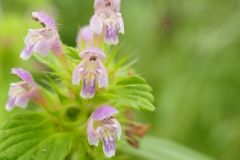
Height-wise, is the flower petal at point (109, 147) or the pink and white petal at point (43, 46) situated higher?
the pink and white petal at point (43, 46)

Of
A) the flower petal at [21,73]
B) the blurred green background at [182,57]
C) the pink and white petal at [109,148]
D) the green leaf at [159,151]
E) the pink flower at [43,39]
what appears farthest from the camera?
the blurred green background at [182,57]

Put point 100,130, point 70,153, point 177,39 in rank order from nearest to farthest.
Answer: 1. point 100,130
2. point 70,153
3. point 177,39

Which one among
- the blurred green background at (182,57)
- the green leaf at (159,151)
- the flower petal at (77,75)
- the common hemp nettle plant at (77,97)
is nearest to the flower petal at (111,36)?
the common hemp nettle plant at (77,97)

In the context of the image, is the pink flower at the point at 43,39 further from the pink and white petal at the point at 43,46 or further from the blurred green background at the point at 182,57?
the blurred green background at the point at 182,57

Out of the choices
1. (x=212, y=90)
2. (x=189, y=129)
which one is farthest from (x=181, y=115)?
(x=212, y=90)

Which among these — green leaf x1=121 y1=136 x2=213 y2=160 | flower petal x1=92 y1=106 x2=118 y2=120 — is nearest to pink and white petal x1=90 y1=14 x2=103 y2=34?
flower petal x1=92 y1=106 x2=118 y2=120

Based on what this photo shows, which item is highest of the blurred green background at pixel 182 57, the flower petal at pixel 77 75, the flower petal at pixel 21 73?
the blurred green background at pixel 182 57

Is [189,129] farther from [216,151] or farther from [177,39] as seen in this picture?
[177,39]

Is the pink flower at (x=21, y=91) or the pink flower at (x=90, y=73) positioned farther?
the pink flower at (x=21, y=91)
